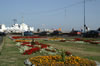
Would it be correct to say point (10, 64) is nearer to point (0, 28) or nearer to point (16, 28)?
point (16, 28)

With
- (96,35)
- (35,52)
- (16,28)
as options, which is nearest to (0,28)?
(16,28)

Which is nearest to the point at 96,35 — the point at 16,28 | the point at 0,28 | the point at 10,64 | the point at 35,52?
the point at 35,52

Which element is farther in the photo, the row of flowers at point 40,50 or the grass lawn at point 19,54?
the row of flowers at point 40,50

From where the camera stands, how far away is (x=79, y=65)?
772 centimetres

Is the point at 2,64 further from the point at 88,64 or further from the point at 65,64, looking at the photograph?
the point at 88,64

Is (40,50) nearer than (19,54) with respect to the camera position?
No

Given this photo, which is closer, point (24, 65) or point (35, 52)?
point (24, 65)

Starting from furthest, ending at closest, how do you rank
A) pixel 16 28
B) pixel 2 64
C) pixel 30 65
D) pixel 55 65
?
pixel 16 28
pixel 2 64
pixel 30 65
pixel 55 65

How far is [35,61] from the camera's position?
8523mm

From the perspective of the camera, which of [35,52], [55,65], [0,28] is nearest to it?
[55,65]

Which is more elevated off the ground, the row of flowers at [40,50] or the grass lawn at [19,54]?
the row of flowers at [40,50]

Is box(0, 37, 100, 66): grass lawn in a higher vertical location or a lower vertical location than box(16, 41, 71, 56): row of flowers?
lower

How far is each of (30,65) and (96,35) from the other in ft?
117

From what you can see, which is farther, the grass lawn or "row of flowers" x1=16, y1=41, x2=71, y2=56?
"row of flowers" x1=16, y1=41, x2=71, y2=56
